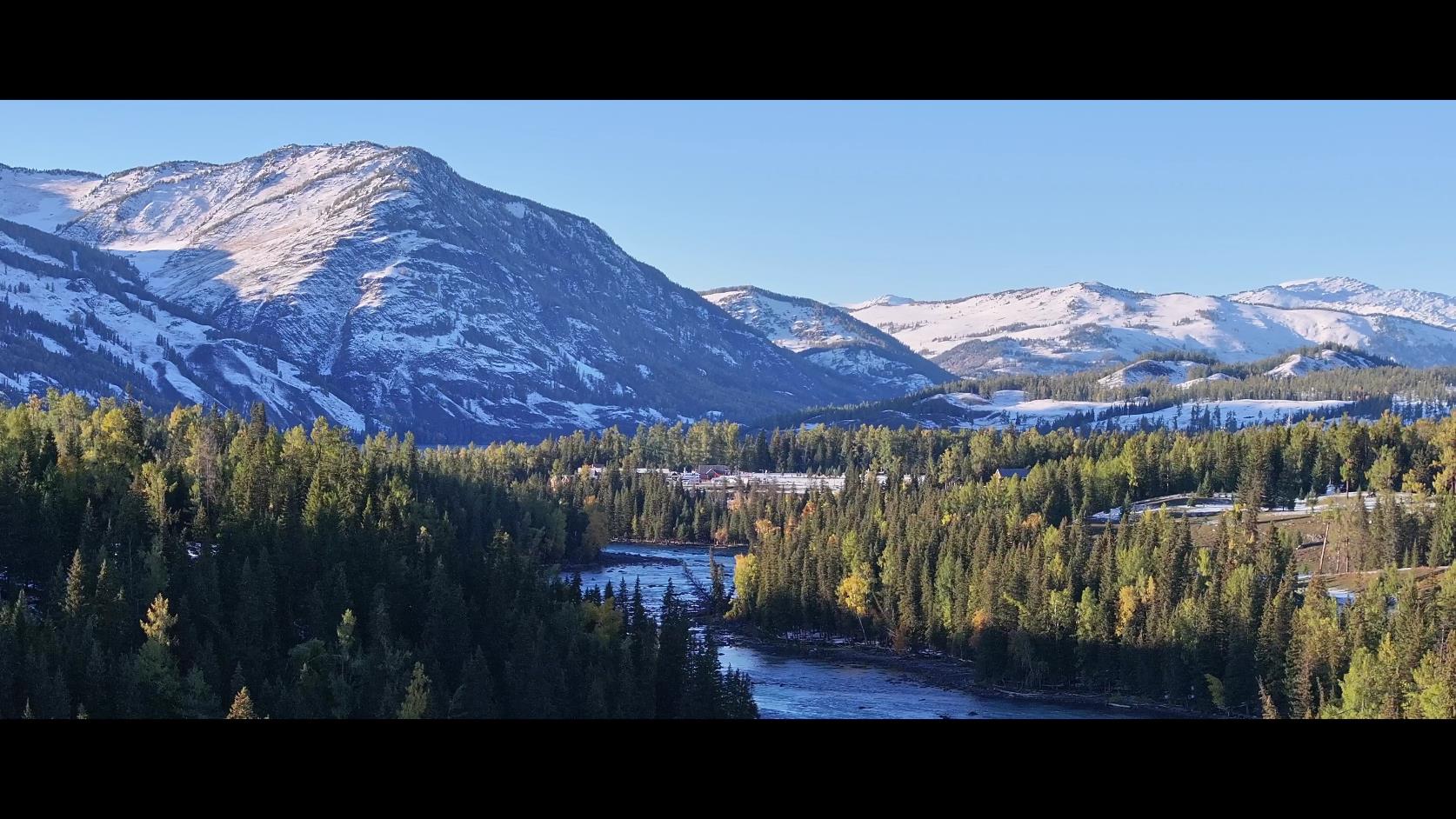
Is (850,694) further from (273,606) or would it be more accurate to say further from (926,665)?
(273,606)

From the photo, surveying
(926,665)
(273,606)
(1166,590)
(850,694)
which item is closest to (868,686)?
(850,694)

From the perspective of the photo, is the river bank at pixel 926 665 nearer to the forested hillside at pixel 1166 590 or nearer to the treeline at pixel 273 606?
the forested hillside at pixel 1166 590

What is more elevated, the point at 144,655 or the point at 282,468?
the point at 282,468

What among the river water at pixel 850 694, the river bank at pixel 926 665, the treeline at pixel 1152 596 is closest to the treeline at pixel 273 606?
the river water at pixel 850 694

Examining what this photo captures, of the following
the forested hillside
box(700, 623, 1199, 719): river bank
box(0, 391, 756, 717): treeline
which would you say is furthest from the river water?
the forested hillside

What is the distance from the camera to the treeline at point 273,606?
8038cm

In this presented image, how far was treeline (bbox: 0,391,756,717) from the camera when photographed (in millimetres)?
80375

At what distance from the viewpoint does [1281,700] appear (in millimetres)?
104000

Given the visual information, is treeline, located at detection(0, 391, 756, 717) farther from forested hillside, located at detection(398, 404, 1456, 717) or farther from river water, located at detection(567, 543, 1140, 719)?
forested hillside, located at detection(398, 404, 1456, 717)

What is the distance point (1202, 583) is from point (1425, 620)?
24.9 meters

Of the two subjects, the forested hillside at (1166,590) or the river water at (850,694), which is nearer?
the river water at (850,694)
